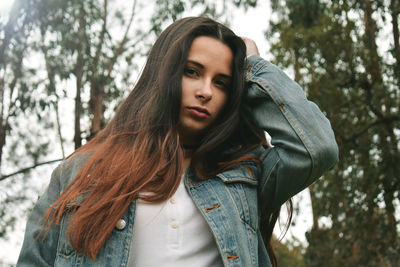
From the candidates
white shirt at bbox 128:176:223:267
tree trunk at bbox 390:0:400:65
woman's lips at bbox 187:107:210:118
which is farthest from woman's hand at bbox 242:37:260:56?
tree trunk at bbox 390:0:400:65

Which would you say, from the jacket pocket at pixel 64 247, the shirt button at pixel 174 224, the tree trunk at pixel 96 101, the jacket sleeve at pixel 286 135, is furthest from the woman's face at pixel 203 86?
the tree trunk at pixel 96 101

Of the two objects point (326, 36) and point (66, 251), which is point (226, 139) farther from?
point (326, 36)

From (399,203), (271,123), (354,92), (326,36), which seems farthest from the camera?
(326,36)

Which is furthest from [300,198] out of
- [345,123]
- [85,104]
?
[85,104]

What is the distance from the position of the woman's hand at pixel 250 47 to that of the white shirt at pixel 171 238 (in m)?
0.70

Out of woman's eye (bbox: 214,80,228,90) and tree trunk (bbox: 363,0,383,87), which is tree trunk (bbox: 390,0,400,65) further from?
woman's eye (bbox: 214,80,228,90)

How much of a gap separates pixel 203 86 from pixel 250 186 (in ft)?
1.30

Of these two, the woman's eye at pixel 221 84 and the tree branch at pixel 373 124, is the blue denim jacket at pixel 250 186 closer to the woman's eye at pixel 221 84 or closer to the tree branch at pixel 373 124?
the woman's eye at pixel 221 84

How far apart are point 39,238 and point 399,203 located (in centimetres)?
577

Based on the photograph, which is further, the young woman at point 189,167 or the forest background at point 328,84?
the forest background at point 328,84

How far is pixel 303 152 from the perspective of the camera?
1.72m

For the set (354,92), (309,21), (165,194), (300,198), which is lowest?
(165,194)

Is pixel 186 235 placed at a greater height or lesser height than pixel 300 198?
lesser

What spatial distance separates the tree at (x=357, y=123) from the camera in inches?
254
